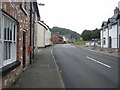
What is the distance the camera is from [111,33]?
5191 centimetres

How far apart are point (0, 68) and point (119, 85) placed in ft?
16.8

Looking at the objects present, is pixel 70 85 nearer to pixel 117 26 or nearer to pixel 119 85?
pixel 119 85

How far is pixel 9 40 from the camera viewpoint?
1020 cm

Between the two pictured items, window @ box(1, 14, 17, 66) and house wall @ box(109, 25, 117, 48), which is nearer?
window @ box(1, 14, 17, 66)

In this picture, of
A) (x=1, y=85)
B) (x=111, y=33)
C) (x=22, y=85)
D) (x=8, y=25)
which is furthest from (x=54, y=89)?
(x=111, y=33)

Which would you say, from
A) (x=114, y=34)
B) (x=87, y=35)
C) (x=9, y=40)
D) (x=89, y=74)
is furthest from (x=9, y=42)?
(x=87, y=35)

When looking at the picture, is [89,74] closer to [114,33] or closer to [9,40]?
[9,40]

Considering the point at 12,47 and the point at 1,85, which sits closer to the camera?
the point at 1,85

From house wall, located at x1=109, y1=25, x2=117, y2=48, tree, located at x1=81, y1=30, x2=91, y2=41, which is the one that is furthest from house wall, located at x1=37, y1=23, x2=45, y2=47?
tree, located at x1=81, y1=30, x2=91, y2=41

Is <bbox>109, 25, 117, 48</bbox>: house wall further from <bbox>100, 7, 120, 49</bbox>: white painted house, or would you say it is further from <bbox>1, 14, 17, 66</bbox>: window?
<bbox>1, 14, 17, 66</bbox>: window

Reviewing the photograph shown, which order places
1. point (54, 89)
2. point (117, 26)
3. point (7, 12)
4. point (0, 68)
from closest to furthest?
point (0, 68)
point (7, 12)
point (54, 89)
point (117, 26)

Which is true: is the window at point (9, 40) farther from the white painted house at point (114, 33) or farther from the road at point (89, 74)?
the white painted house at point (114, 33)

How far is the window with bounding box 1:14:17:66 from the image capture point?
9.50 meters

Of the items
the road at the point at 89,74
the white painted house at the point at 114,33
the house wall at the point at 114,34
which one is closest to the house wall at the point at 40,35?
the white painted house at the point at 114,33
